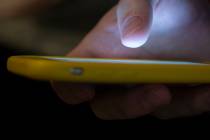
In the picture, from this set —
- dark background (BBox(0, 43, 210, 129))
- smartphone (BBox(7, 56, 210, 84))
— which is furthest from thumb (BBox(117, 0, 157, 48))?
dark background (BBox(0, 43, 210, 129))

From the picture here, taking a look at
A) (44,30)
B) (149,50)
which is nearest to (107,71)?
(149,50)

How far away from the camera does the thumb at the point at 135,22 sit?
0.60 metres

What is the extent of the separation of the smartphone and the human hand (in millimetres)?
148

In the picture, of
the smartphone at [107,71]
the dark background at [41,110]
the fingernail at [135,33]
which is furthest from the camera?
the dark background at [41,110]

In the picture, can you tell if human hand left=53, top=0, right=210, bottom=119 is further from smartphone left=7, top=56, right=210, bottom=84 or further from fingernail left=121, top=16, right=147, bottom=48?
smartphone left=7, top=56, right=210, bottom=84

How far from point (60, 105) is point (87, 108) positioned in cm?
6

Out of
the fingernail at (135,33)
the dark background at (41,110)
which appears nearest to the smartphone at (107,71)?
the fingernail at (135,33)

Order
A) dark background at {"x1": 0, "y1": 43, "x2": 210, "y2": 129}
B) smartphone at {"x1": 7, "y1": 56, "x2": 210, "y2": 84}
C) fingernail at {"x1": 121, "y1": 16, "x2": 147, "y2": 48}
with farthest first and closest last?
1. dark background at {"x1": 0, "y1": 43, "x2": 210, "y2": 129}
2. fingernail at {"x1": 121, "y1": 16, "x2": 147, "y2": 48}
3. smartphone at {"x1": 7, "y1": 56, "x2": 210, "y2": 84}

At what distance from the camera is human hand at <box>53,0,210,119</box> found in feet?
2.09

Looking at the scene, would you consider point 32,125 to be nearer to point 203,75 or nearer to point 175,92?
point 175,92

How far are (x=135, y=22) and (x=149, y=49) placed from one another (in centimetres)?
19

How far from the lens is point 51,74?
421 mm

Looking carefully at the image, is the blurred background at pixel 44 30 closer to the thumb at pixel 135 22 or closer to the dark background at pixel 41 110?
the dark background at pixel 41 110

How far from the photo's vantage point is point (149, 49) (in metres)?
0.80
